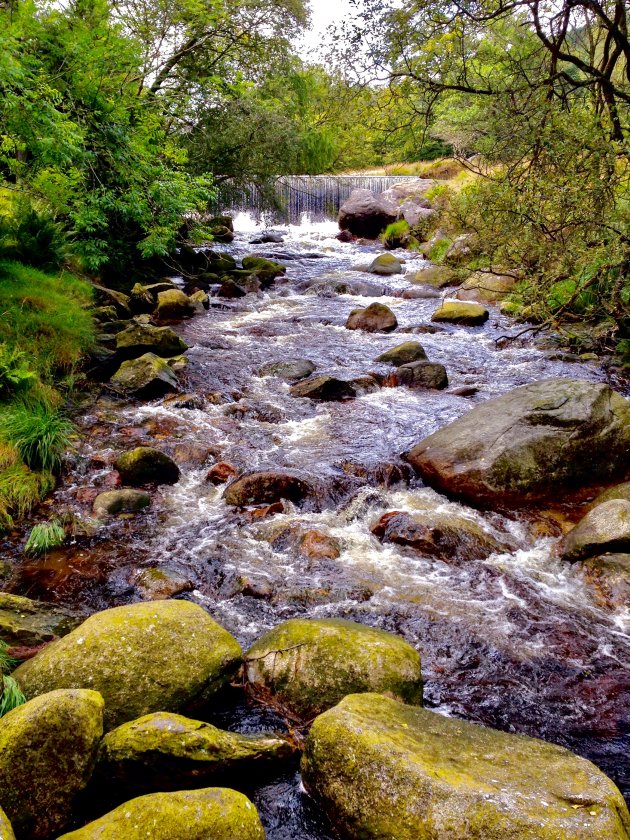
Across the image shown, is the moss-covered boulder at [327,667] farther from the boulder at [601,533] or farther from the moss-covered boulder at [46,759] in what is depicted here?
the boulder at [601,533]

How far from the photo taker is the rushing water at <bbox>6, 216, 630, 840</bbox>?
3.95 metres

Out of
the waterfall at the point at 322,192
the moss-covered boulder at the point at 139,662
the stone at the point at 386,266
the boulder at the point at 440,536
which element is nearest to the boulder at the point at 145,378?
the boulder at the point at 440,536

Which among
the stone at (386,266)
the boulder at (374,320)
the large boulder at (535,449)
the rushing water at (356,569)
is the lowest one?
the rushing water at (356,569)

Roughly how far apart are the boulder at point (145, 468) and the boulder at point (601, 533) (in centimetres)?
441

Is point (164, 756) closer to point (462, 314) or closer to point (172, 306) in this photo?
point (172, 306)

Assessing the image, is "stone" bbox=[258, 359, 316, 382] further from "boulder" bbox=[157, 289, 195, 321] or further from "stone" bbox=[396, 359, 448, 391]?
"boulder" bbox=[157, 289, 195, 321]

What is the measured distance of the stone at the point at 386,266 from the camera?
20.3 metres

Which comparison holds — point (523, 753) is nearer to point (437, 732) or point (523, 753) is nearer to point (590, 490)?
point (437, 732)

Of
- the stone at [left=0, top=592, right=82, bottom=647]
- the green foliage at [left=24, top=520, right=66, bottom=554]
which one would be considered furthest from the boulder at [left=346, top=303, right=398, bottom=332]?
the stone at [left=0, top=592, right=82, bottom=647]

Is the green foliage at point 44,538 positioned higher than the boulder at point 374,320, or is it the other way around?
the boulder at point 374,320

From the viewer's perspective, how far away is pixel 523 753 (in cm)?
302

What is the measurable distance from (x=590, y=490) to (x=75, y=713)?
572 cm

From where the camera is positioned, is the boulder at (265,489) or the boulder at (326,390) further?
the boulder at (326,390)

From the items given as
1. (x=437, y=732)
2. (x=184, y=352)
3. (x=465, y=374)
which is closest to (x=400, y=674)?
(x=437, y=732)
